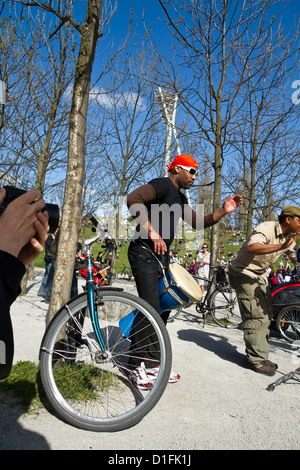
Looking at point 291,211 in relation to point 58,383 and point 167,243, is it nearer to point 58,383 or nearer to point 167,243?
point 167,243

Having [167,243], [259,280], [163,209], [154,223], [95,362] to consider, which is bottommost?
[95,362]

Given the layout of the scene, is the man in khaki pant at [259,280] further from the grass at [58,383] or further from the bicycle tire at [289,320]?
the bicycle tire at [289,320]

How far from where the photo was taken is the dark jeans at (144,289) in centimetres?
276

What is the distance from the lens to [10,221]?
97 cm

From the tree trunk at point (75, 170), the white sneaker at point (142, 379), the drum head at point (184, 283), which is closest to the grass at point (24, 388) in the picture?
the tree trunk at point (75, 170)

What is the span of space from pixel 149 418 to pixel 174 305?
1.00 meters

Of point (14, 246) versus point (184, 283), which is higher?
point (14, 246)

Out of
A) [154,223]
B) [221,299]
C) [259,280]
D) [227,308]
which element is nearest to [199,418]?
[154,223]

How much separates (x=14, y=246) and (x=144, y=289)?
2108 mm

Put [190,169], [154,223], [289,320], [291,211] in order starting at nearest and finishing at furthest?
[154,223] < [190,169] < [291,211] < [289,320]

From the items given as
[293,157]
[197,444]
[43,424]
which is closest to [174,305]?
[197,444]

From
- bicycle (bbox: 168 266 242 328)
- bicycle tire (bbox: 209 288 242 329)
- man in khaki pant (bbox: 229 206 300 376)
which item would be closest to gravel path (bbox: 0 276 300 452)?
man in khaki pant (bbox: 229 206 300 376)

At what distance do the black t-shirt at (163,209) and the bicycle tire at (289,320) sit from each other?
4.17 meters

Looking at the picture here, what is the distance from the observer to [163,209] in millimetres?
3207
